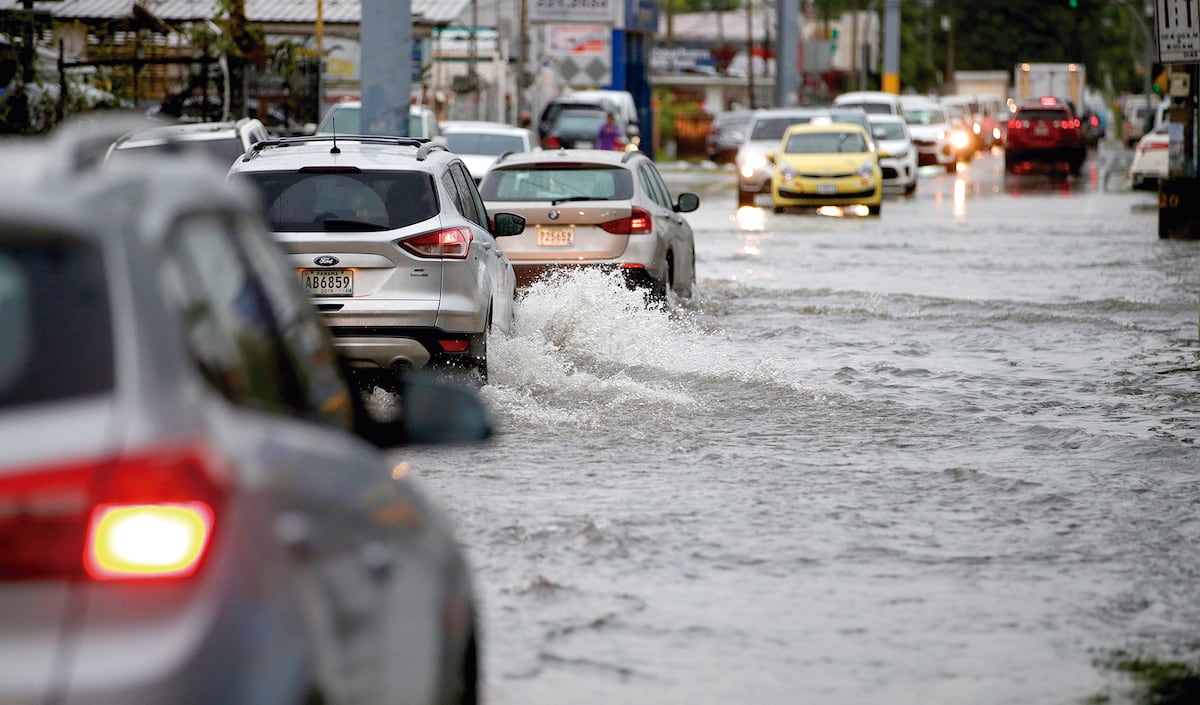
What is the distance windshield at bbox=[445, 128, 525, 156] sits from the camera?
2908 cm

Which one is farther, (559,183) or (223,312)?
(559,183)

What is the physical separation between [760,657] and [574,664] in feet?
1.83

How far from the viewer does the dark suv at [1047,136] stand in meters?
52.8

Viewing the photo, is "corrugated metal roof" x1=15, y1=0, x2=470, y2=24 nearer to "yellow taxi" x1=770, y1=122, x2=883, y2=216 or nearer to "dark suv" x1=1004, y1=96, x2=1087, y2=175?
"yellow taxi" x1=770, y1=122, x2=883, y2=216

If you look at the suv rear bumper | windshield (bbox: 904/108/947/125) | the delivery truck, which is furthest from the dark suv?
the suv rear bumper

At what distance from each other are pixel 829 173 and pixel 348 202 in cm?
2285

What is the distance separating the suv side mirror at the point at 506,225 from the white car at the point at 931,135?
42.6 meters

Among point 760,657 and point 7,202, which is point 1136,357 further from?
point 7,202

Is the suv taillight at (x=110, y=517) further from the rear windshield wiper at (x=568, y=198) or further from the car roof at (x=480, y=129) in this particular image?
the car roof at (x=480, y=129)

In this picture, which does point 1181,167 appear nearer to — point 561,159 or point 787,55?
point 561,159

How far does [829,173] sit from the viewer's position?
3341cm

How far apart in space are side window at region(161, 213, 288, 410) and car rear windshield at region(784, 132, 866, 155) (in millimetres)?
31369

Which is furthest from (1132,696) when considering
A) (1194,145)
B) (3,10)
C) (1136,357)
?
(1194,145)

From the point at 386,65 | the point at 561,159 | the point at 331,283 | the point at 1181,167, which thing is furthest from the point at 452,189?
the point at 1181,167
